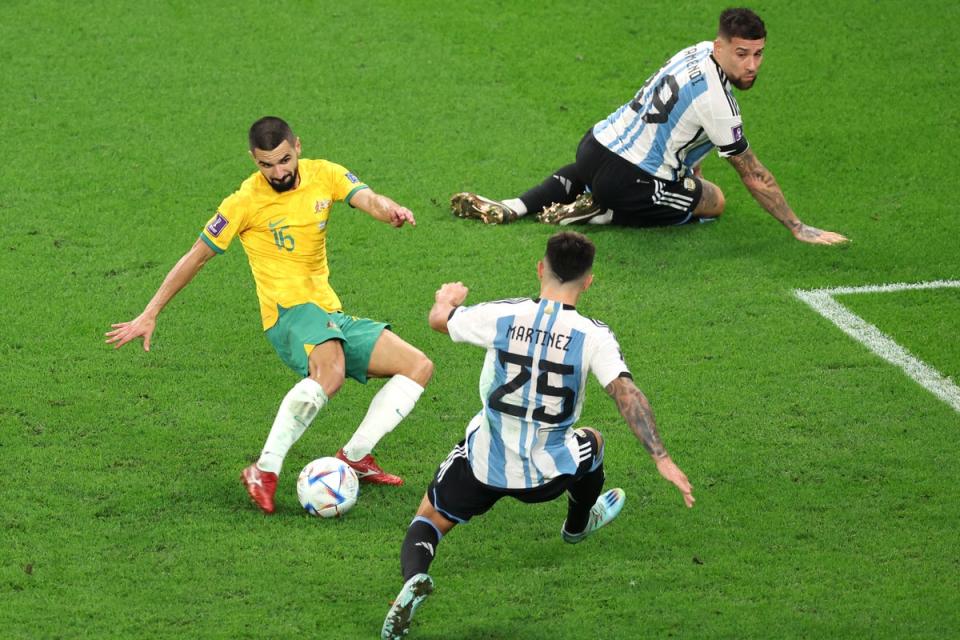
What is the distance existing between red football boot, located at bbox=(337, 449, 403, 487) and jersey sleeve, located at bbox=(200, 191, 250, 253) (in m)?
1.16

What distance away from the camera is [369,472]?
251 inches

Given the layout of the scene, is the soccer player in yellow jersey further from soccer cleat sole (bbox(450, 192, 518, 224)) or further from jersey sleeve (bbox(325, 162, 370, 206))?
soccer cleat sole (bbox(450, 192, 518, 224))

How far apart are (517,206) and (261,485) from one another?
12.0 feet

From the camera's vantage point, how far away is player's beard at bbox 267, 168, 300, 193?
6.42 metres

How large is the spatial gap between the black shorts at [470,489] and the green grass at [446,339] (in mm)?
397

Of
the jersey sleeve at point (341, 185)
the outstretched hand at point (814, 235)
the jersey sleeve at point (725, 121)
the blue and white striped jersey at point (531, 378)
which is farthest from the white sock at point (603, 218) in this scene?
the blue and white striped jersey at point (531, 378)

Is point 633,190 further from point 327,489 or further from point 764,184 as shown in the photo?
point 327,489

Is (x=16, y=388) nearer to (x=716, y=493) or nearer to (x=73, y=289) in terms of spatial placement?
(x=73, y=289)

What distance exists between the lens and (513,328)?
5.12 meters

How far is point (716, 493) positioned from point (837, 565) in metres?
0.78

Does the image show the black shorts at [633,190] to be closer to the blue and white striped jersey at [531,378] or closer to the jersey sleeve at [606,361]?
the blue and white striped jersey at [531,378]

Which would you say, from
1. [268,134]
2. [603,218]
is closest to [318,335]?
[268,134]

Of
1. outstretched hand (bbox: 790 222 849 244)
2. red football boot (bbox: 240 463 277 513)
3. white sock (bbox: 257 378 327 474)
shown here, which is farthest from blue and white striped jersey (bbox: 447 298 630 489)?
outstretched hand (bbox: 790 222 849 244)

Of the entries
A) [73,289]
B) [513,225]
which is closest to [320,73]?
[513,225]
